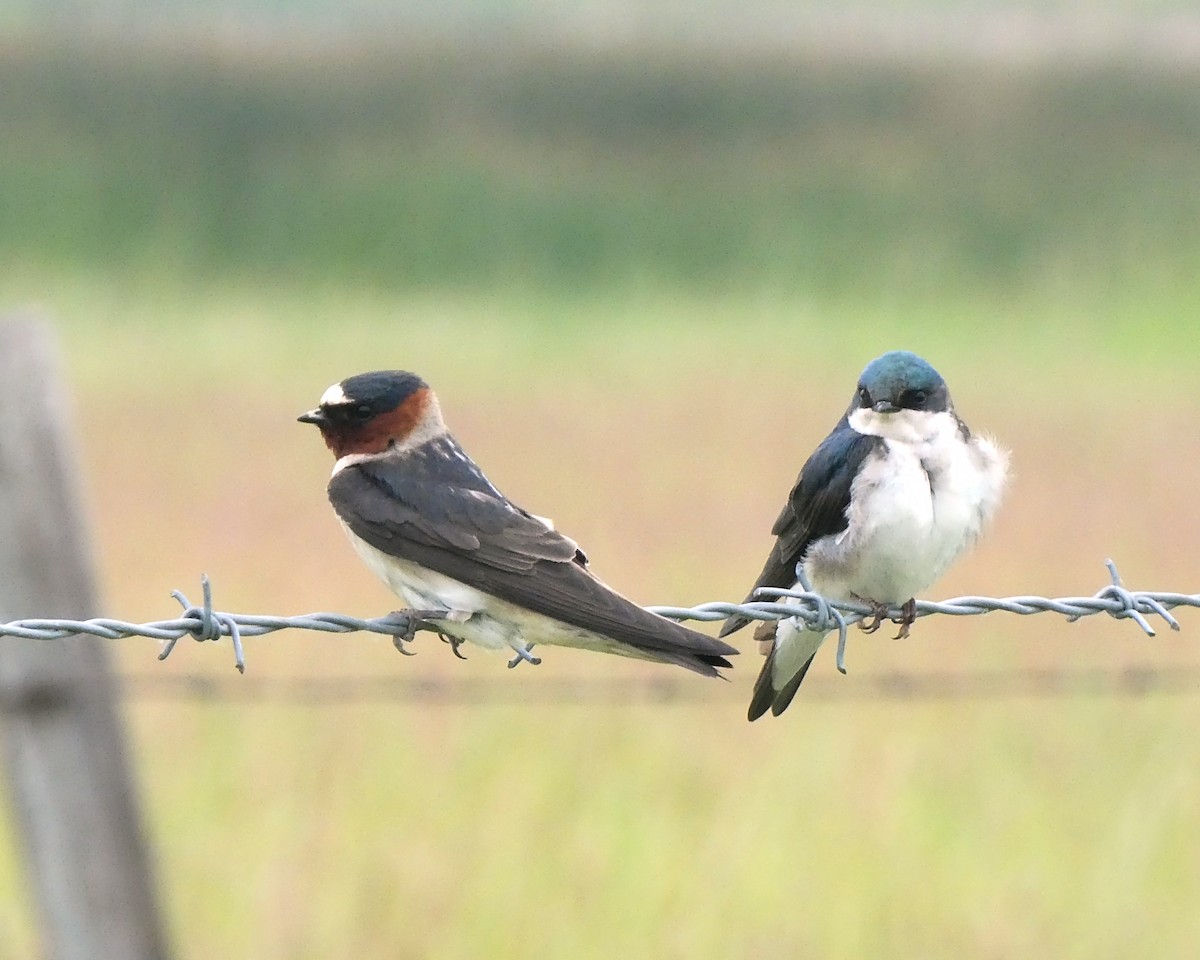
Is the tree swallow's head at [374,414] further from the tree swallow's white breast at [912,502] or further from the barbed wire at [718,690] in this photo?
the barbed wire at [718,690]

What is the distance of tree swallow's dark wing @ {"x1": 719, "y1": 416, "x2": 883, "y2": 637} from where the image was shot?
4379 millimetres

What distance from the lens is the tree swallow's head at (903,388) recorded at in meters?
4.37

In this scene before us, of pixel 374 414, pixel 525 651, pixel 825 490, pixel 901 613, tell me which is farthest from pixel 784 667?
pixel 374 414

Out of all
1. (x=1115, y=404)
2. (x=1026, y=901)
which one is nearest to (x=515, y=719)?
(x=1026, y=901)

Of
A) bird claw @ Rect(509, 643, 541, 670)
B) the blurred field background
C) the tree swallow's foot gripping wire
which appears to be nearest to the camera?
bird claw @ Rect(509, 643, 541, 670)

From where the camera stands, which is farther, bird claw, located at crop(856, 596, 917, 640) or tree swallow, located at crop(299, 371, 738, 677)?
bird claw, located at crop(856, 596, 917, 640)

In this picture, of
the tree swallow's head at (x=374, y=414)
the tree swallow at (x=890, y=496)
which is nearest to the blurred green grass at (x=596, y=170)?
the tree swallow at (x=890, y=496)

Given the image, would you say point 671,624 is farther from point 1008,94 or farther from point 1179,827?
point 1008,94

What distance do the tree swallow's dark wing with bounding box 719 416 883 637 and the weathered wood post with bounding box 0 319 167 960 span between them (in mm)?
1497

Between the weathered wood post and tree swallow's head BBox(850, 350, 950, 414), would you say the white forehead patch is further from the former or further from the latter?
tree swallow's head BBox(850, 350, 950, 414)

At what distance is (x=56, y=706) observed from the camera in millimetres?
4469

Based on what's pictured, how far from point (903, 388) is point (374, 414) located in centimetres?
121

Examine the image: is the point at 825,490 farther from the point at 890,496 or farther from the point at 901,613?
the point at 901,613

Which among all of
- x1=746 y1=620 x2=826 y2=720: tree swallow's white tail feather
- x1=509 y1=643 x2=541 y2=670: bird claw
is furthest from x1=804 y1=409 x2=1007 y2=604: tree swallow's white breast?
x1=509 y1=643 x2=541 y2=670: bird claw
